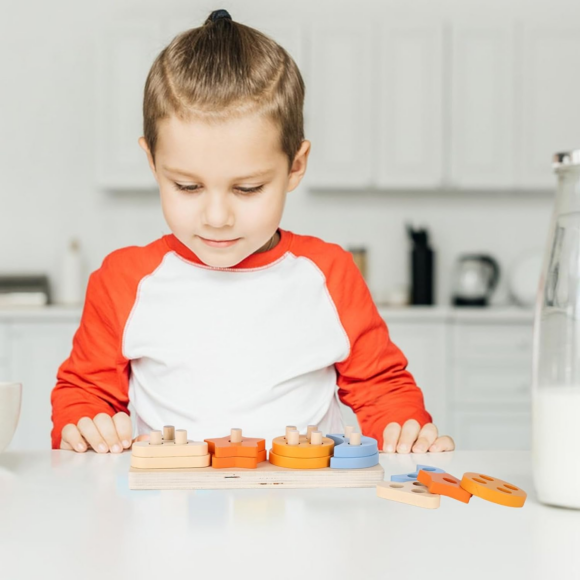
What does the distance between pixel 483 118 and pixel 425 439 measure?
2.88 meters

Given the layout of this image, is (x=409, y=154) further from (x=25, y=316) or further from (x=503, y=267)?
(x=25, y=316)

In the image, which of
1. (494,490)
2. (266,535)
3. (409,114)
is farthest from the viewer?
(409,114)

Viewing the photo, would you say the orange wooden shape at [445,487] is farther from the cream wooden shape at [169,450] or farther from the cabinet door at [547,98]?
the cabinet door at [547,98]

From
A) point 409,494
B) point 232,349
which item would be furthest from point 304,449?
point 232,349

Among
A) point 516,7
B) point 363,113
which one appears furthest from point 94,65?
point 516,7

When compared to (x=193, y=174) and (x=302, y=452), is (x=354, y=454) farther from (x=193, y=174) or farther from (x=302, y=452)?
(x=193, y=174)

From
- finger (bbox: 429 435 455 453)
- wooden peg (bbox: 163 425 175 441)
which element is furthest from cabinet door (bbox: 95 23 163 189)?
wooden peg (bbox: 163 425 175 441)

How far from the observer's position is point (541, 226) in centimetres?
394

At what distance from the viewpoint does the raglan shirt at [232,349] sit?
1.16m

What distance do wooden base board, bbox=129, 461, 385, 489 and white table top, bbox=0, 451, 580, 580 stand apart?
0.01 metres

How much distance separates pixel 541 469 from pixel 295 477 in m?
0.21

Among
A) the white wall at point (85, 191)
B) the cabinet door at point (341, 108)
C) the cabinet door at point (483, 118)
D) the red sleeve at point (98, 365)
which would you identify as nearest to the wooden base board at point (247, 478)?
the red sleeve at point (98, 365)

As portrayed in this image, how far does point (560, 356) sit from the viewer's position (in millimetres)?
640

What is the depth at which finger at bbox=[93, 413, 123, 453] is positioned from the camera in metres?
0.95
